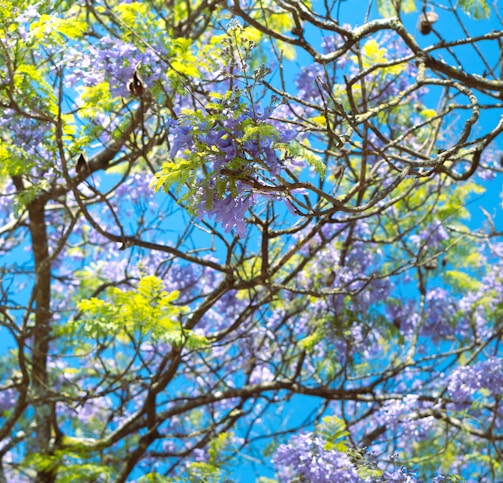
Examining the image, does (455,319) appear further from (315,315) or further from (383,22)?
(383,22)

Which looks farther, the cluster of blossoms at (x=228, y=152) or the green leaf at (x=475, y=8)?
the green leaf at (x=475, y=8)

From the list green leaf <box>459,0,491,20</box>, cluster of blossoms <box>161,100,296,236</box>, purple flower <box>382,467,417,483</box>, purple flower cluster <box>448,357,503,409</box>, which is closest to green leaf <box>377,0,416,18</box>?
green leaf <box>459,0,491,20</box>

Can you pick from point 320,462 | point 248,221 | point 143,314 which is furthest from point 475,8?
point 320,462

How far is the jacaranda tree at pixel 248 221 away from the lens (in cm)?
290

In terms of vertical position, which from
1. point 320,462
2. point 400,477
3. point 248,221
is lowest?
point 400,477

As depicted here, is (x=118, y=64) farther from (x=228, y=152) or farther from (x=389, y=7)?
(x=389, y=7)

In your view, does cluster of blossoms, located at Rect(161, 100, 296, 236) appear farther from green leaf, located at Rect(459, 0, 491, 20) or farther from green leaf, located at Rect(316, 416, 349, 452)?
green leaf, located at Rect(316, 416, 349, 452)

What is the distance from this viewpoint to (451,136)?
6.66 meters

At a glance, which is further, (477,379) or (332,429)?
(477,379)

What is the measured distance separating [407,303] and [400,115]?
5.86 feet

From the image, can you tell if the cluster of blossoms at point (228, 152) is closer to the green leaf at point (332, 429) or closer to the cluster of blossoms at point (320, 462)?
the cluster of blossoms at point (320, 462)

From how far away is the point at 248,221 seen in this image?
336 centimetres

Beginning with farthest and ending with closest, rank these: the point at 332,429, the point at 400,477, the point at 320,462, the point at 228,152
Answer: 1. the point at 332,429
2. the point at 320,462
3. the point at 400,477
4. the point at 228,152

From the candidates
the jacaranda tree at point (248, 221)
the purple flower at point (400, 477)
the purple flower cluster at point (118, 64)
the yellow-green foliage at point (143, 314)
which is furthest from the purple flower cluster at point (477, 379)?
the purple flower cluster at point (118, 64)
